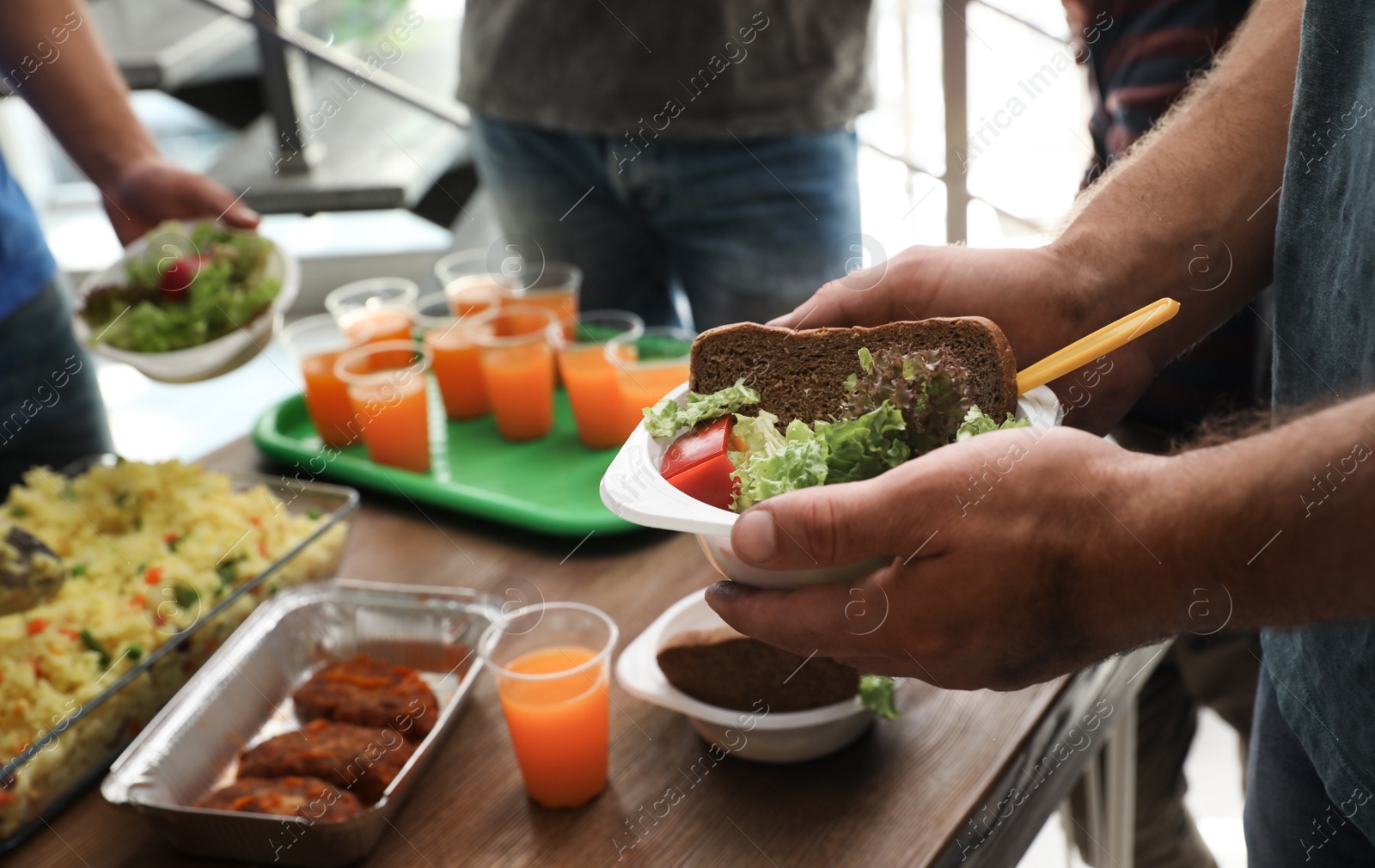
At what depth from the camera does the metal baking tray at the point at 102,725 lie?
1.15 metres

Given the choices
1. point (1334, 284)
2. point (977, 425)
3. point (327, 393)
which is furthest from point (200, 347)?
point (1334, 284)

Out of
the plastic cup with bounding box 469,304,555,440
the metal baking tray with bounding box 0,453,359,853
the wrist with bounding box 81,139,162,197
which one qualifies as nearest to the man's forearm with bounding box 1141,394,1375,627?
the metal baking tray with bounding box 0,453,359,853

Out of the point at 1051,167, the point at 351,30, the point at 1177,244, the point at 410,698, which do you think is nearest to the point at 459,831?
the point at 410,698

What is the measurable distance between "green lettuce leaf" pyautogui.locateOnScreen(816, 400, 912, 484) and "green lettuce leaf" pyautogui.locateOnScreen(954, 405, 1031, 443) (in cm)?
5

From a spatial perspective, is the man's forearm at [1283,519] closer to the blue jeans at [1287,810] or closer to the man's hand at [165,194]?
the blue jeans at [1287,810]

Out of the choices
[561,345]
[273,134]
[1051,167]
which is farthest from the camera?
[1051,167]

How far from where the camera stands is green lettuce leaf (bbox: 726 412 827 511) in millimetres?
906

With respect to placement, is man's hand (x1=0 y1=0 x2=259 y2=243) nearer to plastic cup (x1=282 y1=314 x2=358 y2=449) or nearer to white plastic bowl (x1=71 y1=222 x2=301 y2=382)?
white plastic bowl (x1=71 y1=222 x2=301 y2=382)

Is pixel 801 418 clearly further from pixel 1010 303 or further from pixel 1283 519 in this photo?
pixel 1283 519

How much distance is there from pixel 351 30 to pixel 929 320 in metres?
5.34

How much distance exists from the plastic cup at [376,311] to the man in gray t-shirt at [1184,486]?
4.22ft

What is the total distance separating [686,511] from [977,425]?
0.90 feet

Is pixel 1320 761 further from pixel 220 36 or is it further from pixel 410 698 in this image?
pixel 220 36

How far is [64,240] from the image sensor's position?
5746mm
